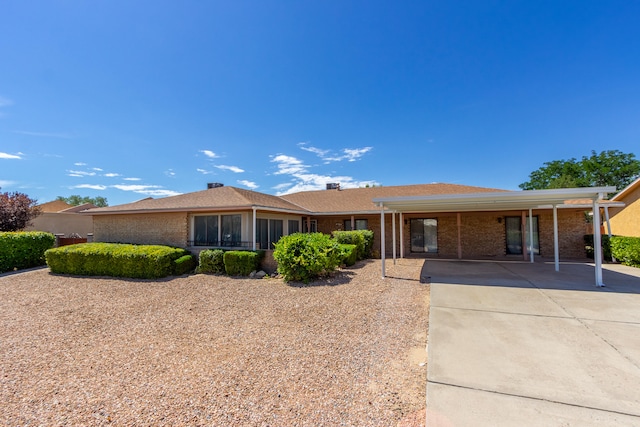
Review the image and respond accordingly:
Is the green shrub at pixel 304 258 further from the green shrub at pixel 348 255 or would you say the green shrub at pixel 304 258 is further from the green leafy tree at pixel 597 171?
the green leafy tree at pixel 597 171

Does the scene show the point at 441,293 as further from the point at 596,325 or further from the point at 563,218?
the point at 563,218

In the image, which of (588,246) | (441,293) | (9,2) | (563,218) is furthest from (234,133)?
(588,246)

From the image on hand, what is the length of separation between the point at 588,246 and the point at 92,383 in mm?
18794

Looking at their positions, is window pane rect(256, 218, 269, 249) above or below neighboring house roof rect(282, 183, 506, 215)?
below

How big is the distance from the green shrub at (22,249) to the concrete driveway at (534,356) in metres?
16.8

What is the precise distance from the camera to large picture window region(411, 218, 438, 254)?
50.6 feet

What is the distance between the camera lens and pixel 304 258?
348 inches

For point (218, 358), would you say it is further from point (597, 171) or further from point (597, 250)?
point (597, 171)

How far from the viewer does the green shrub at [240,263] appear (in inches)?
405

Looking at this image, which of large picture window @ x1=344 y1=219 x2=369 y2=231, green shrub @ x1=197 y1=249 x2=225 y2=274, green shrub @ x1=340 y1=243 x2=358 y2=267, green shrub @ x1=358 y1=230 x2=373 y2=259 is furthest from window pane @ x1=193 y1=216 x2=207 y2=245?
large picture window @ x1=344 y1=219 x2=369 y2=231

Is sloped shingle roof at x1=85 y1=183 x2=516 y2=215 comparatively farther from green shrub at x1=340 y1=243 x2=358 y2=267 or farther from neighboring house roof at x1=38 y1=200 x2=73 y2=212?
neighboring house roof at x1=38 y1=200 x2=73 y2=212

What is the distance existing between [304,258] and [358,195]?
11018 millimetres

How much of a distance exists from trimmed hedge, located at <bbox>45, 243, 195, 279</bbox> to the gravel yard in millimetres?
2235

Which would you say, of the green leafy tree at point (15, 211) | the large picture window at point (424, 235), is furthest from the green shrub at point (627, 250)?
the green leafy tree at point (15, 211)
